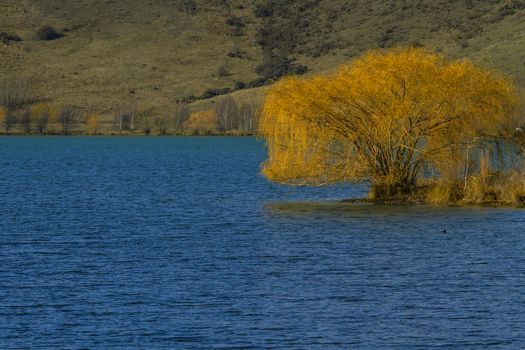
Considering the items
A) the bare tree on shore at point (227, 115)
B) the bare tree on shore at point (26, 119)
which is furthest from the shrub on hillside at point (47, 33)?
the bare tree on shore at point (227, 115)

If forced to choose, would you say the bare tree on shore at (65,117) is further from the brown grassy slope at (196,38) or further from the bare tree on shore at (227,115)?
the bare tree on shore at (227,115)

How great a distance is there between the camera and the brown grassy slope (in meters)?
154

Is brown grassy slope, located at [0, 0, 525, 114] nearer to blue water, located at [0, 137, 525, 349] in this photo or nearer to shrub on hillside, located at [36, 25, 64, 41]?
shrub on hillside, located at [36, 25, 64, 41]

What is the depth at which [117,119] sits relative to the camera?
15588 centimetres

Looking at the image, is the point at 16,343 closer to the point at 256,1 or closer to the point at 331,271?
the point at 331,271

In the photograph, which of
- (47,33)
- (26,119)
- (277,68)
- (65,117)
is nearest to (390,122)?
(65,117)

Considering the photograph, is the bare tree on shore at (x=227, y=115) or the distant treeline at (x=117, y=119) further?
the distant treeline at (x=117, y=119)

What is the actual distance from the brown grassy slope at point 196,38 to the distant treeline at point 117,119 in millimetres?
1634

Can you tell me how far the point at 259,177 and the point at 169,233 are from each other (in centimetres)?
3140

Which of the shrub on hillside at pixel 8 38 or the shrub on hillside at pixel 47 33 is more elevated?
the shrub on hillside at pixel 47 33

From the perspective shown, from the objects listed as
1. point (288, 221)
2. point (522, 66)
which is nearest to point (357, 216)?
point (288, 221)

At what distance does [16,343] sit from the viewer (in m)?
21.6

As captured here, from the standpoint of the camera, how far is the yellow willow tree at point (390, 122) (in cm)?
4416

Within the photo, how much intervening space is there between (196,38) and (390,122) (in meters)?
132
